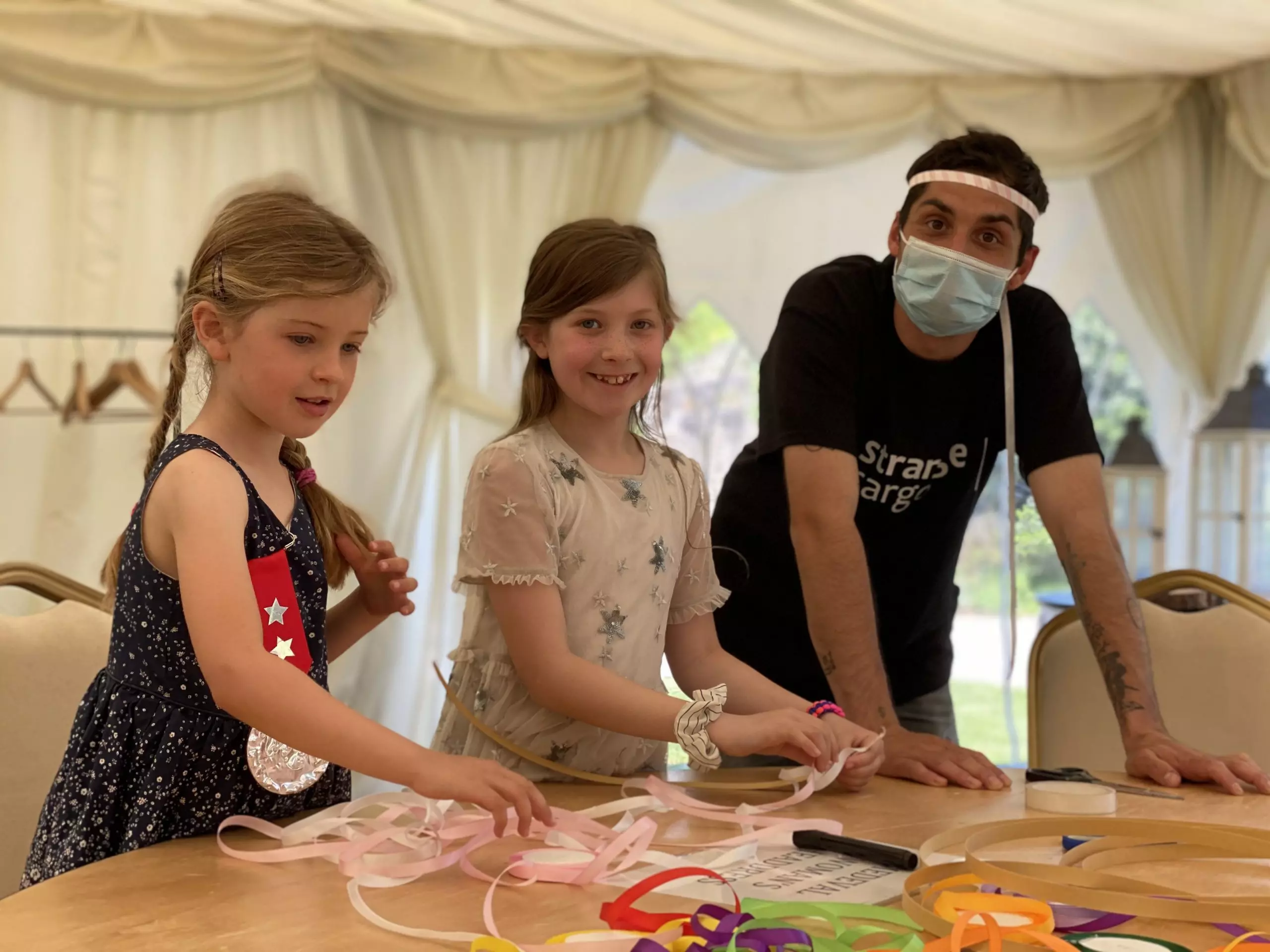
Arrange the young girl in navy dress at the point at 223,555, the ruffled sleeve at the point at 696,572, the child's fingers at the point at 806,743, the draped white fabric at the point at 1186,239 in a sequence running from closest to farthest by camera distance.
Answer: the young girl in navy dress at the point at 223,555 < the child's fingers at the point at 806,743 < the ruffled sleeve at the point at 696,572 < the draped white fabric at the point at 1186,239

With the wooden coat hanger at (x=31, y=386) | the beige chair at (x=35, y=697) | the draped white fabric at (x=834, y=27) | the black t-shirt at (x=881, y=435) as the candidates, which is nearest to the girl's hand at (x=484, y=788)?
the beige chair at (x=35, y=697)

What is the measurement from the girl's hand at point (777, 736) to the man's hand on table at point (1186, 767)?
11.0 inches

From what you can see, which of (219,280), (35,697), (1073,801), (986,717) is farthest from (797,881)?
(986,717)

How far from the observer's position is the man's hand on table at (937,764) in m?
1.56

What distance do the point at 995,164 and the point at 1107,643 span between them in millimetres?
752

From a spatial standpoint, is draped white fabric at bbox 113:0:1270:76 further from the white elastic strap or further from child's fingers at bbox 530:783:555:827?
child's fingers at bbox 530:783:555:827

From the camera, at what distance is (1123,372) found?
17.8 ft

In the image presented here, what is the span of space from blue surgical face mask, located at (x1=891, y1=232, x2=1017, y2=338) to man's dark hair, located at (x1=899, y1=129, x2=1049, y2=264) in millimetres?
88

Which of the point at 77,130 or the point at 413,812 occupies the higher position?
the point at 77,130

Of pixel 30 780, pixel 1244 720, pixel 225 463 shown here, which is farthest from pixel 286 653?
pixel 1244 720

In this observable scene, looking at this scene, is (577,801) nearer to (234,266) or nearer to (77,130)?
(234,266)

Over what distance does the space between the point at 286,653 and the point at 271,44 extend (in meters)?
3.45

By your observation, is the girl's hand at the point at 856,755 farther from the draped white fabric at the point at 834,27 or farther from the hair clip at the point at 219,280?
the draped white fabric at the point at 834,27

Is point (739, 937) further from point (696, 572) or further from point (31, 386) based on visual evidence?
point (31, 386)
